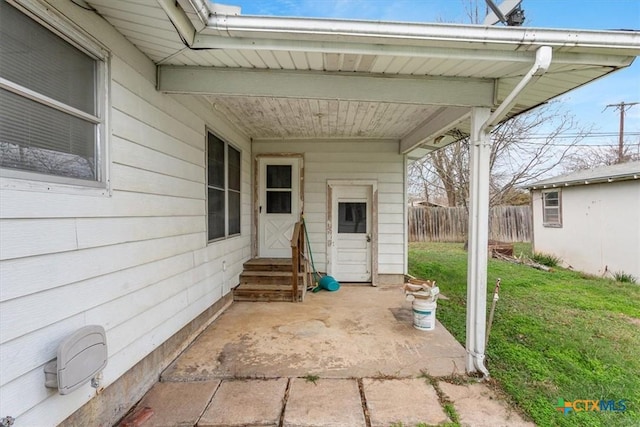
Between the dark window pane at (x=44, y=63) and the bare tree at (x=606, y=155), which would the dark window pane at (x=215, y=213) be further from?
the bare tree at (x=606, y=155)

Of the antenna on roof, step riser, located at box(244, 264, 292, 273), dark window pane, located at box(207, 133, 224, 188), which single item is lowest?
step riser, located at box(244, 264, 292, 273)

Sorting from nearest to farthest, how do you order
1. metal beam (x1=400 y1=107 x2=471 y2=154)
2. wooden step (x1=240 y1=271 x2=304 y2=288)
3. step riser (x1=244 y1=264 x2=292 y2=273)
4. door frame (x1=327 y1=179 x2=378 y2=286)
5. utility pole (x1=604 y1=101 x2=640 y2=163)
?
metal beam (x1=400 y1=107 x2=471 y2=154) → wooden step (x1=240 y1=271 x2=304 y2=288) → step riser (x1=244 y1=264 x2=292 y2=273) → door frame (x1=327 y1=179 x2=378 y2=286) → utility pole (x1=604 y1=101 x2=640 y2=163)

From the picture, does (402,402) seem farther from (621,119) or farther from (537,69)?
(621,119)

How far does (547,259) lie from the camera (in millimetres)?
8977

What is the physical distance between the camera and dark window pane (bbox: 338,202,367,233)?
227 inches

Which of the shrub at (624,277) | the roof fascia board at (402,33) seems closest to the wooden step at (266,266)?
the roof fascia board at (402,33)

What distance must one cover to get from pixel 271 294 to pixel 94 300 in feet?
9.64

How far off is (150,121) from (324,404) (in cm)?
257

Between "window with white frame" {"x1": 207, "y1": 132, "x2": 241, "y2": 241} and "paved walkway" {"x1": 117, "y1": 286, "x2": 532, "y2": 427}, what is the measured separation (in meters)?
1.23

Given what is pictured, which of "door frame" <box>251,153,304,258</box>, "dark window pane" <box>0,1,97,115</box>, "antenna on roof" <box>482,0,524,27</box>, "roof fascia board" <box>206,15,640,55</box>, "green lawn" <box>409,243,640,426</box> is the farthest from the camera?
"door frame" <box>251,153,304,258</box>

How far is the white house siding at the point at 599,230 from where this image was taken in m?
6.75

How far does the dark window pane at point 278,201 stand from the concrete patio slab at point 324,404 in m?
3.52

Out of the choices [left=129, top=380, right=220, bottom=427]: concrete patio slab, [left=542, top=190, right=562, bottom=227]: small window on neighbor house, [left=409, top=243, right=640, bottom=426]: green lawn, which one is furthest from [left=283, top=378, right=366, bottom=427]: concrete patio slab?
[left=542, top=190, right=562, bottom=227]: small window on neighbor house

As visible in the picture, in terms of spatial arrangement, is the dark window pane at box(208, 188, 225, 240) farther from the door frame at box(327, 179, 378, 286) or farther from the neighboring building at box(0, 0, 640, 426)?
the door frame at box(327, 179, 378, 286)
